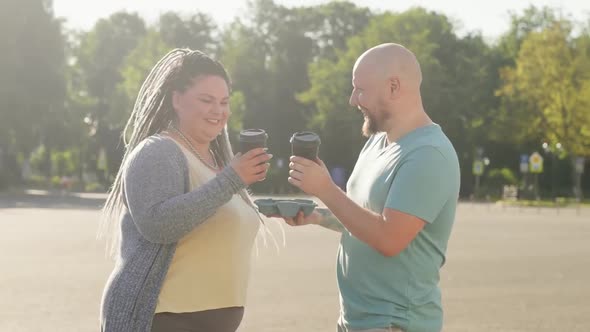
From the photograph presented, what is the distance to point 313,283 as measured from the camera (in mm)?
14664

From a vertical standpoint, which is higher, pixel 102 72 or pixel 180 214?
pixel 102 72

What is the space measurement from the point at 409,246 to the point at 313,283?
35.8 feet

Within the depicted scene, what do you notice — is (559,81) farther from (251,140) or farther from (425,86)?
(251,140)

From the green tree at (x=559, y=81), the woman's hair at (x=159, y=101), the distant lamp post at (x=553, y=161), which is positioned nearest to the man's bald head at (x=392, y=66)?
the woman's hair at (x=159, y=101)

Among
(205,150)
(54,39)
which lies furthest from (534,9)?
(205,150)

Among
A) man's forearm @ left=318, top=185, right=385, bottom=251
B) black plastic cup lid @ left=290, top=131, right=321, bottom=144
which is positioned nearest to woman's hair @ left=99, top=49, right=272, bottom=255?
black plastic cup lid @ left=290, top=131, right=321, bottom=144

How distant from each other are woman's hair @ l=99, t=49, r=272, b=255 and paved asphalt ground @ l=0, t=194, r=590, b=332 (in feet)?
19.6

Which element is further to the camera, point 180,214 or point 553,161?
point 553,161

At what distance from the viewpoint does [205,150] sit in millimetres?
4172

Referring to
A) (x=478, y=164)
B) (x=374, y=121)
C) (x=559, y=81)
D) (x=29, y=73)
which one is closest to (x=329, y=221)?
(x=374, y=121)

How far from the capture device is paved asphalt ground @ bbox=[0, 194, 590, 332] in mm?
10805

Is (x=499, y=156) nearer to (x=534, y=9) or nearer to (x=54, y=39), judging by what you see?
(x=534, y=9)

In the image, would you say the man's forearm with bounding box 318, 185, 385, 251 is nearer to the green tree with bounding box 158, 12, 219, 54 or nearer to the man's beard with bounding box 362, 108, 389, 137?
the man's beard with bounding box 362, 108, 389, 137

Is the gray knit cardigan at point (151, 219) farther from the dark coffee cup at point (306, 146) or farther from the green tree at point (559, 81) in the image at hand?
the green tree at point (559, 81)
